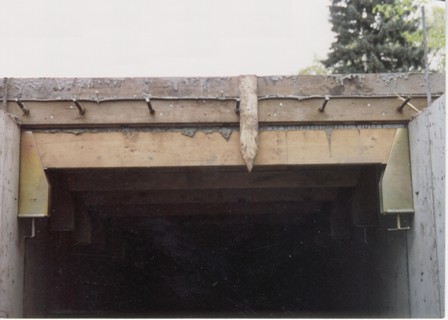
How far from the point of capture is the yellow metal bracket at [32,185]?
6262 mm

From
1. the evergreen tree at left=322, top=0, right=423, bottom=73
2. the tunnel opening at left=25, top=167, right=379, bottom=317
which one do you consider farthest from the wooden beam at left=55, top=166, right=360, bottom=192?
the evergreen tree at left=322, top=0, right=423, bottom=73

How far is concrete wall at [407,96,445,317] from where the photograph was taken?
5488 millimetres

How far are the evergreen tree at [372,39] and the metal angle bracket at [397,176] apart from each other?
1683 cm

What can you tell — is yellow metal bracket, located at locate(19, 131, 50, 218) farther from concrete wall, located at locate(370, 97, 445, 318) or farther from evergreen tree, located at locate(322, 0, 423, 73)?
evergreen tree, located at locate(322, 0, 423, 73)

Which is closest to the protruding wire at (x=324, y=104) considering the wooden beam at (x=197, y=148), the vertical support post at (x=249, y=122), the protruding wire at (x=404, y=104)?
the wooden beam at (x=197, y=148)

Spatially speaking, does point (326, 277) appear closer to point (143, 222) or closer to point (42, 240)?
point (143, 222)

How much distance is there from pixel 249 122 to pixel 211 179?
1672 millimetres

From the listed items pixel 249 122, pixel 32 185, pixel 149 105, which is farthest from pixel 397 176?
pixel 32 185

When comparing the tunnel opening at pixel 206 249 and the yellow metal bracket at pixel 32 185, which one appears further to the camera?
the tunnel opening at pixel 206 249

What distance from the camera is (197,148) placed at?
6445 millimetres

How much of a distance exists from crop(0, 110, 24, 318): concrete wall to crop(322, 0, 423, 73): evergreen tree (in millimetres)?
18665

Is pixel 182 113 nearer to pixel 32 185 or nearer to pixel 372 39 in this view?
pixel 32 185

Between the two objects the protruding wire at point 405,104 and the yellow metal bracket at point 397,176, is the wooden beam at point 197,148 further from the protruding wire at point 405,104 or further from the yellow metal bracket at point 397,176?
the protruding wire at point 405,104

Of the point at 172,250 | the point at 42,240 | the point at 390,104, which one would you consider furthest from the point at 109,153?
the point at 172,250
